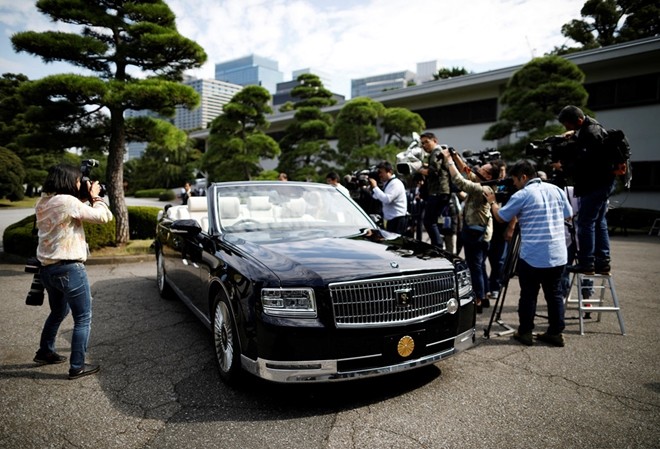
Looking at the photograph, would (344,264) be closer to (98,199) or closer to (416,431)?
(416,431)

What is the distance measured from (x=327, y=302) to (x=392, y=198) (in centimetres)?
468

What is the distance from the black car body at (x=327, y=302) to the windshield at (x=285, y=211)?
6cm

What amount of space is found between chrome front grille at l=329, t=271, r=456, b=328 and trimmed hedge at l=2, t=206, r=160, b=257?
24.9 ft

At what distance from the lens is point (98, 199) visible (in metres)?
3.55

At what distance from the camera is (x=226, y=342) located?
126 inches

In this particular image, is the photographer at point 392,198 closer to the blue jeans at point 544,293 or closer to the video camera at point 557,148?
the video camera at point 557,148

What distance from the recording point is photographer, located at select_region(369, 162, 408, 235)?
715 cm

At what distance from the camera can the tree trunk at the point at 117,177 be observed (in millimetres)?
10305

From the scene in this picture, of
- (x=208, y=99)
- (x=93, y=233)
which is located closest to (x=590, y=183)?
(x=93, y=233)

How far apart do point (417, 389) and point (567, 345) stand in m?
1.96

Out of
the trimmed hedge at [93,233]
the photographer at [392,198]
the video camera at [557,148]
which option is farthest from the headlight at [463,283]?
the trimmed hedge at [93,233]

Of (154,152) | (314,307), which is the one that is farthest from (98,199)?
(154,152)

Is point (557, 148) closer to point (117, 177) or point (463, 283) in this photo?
point (463, 283)

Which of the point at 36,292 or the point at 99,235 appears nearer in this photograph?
the point at 36,292
